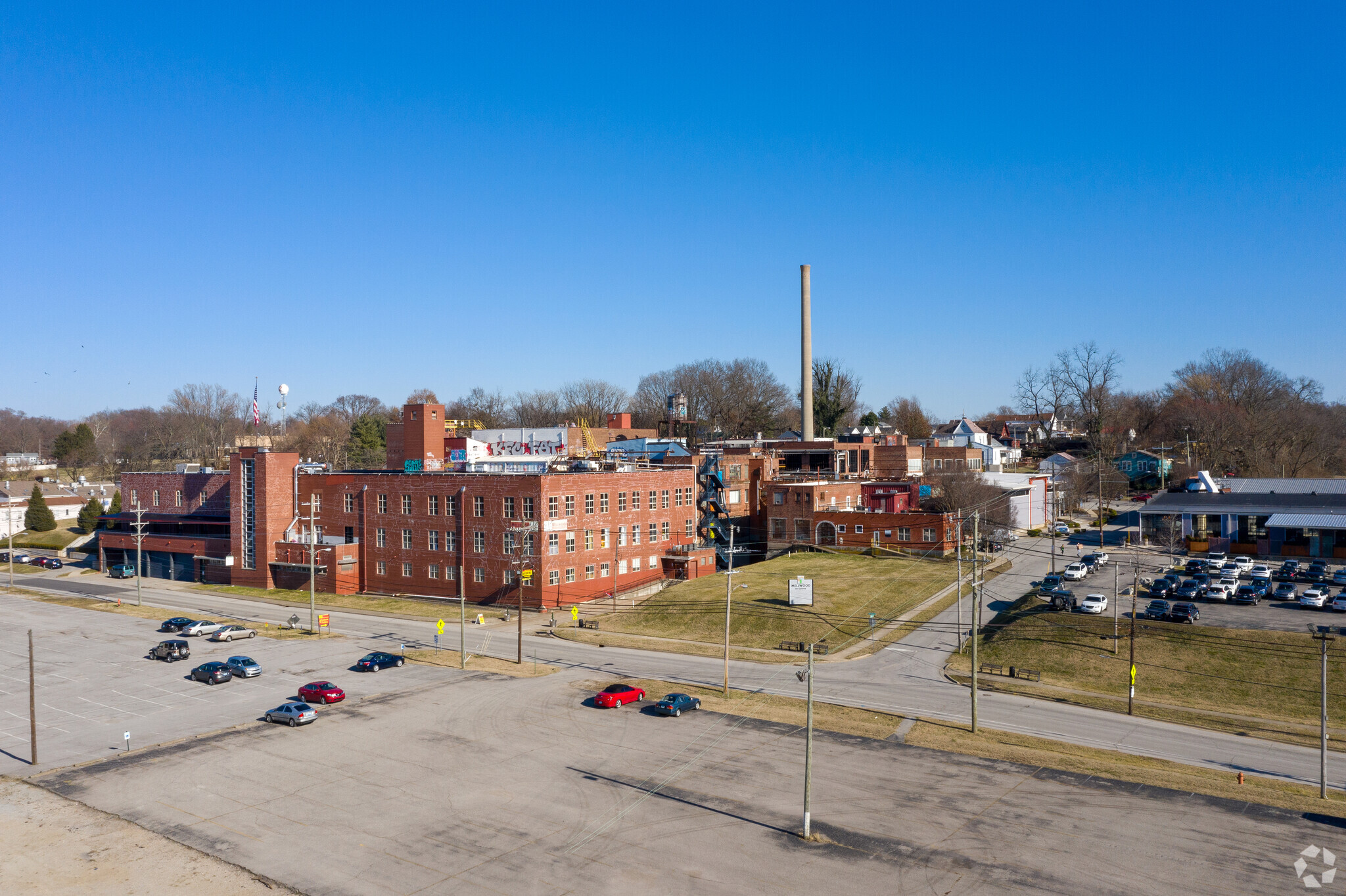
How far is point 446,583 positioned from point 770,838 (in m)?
55.9

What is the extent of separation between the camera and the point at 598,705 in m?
47.4

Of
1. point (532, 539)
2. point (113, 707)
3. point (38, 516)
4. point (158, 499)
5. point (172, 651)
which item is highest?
point (158, 499)

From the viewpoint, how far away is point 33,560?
4488 inches

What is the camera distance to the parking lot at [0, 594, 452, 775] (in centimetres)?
4388

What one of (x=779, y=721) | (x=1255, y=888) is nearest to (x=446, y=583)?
(x=779, y=721)

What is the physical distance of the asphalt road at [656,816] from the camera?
27.9m

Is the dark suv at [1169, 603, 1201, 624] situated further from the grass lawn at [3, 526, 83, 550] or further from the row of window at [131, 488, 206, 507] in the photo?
the grass lawn at [3, 526, 83, 550]

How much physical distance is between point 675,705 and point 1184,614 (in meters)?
36.8

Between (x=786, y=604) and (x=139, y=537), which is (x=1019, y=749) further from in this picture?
(x=139, y=537)

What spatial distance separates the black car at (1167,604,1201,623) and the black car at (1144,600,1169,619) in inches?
17.2

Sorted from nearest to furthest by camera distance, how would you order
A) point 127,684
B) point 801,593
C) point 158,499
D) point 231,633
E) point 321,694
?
point 321,694
point 127,684
point 231,633
point 801,593
point 158,499

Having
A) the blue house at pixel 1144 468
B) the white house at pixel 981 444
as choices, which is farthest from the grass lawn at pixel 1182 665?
the blue house at pixel 1144 468

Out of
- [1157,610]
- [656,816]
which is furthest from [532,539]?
[1157,610]

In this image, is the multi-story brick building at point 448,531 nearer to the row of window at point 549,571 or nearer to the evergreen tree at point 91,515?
the row of window at point 549,571
